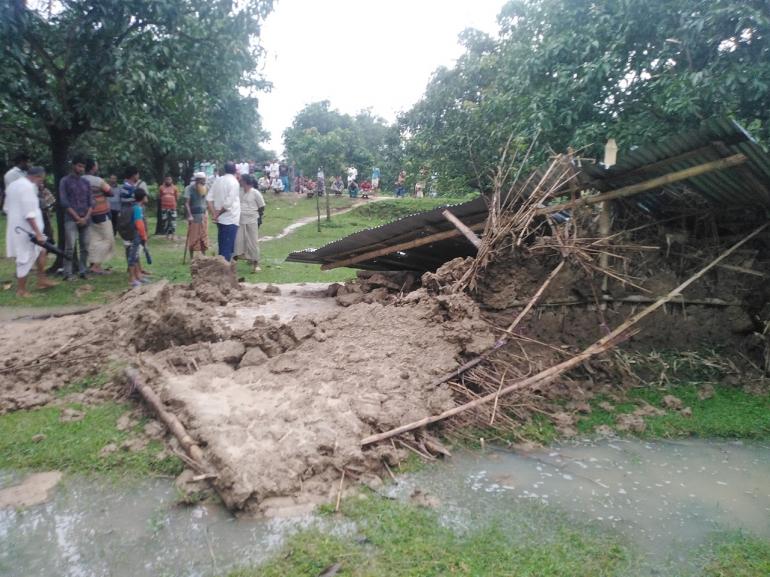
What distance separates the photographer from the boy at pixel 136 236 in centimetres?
972

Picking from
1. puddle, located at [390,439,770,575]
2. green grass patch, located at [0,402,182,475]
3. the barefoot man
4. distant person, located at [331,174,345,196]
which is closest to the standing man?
the barefoot man

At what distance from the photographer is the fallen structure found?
14.7 ft

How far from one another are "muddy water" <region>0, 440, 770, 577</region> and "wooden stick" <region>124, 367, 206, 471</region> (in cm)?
26

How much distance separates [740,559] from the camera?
11.9 feet

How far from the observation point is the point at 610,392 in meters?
6.18

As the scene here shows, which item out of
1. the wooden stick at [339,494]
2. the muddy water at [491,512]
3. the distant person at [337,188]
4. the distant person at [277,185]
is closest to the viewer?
the muddy water at [491,512]

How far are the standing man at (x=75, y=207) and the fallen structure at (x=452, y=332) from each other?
3.13 m

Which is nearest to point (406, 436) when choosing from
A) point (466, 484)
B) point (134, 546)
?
point (466, 484)

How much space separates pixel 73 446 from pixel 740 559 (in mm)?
4432

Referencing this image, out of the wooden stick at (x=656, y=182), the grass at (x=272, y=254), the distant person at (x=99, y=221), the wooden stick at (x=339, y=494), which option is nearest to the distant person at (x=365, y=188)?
the grass at (x=272, y=254)

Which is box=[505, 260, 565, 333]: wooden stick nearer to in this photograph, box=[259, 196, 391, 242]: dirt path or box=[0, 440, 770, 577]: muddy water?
box=[0, 440, 770, 577]: muddy water

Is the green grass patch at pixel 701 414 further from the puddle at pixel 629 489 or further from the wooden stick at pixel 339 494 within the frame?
the wooden stick at pixel 339 494

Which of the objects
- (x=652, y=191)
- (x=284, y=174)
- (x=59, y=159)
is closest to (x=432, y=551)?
(x=652, y=191)

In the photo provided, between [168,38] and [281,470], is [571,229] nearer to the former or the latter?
[281,470]
